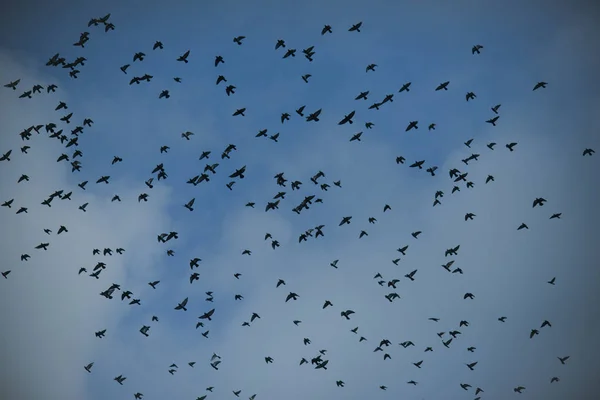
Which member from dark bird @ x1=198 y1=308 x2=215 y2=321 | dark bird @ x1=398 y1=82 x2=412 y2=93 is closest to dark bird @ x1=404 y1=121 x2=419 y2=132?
dark bird @ x1=398 y1=82 x2=412 y2=93

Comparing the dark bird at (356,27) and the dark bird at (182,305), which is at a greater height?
the dark bird at (356,27)

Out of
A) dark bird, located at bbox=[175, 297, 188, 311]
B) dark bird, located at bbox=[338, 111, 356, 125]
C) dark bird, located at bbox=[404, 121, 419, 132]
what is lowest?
dark bird, located at bbox=[175, 297, 188, 311]

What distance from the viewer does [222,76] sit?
4322cm

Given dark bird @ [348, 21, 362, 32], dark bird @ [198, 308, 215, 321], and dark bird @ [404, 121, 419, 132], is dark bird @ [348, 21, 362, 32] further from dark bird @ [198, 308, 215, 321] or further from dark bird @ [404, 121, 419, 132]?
dark bird @ [198, 308, 215, 321]

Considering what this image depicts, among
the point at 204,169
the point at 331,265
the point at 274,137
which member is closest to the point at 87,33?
the point at 204,169

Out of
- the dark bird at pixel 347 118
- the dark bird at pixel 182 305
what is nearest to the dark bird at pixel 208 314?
the dark bird at pixel 182 305

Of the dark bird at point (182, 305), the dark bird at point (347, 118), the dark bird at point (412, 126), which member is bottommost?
the dark bird at point (182, 305)

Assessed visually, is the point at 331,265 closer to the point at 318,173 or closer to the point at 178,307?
the point at 318,173

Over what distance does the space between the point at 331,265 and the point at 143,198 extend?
20.3 metres

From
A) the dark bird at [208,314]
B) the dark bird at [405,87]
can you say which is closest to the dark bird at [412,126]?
the dark bird at [405,87]

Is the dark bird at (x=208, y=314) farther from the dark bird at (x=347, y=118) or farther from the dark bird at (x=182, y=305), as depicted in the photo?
the dark bird at (x=347, y=118)

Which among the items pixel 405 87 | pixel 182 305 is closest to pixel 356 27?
pixel 405 87

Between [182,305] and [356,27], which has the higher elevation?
[356,27]

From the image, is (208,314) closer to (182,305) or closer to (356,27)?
(182,305)
